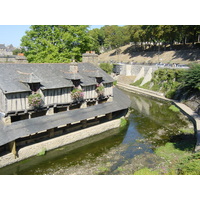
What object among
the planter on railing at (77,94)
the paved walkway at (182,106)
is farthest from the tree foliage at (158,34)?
the planter on railing at (77,94)

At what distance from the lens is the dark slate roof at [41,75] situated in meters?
14.2

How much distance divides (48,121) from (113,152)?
5114mm

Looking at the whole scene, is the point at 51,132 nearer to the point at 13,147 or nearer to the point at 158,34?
the point at 13,147

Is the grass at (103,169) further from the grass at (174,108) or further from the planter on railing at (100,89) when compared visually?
the grass at (174,108)

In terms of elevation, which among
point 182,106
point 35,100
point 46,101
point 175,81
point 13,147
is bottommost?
point 13,147

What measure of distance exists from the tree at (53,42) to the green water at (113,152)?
13.3 m

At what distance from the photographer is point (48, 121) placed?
1530 cm

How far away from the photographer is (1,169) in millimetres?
12633

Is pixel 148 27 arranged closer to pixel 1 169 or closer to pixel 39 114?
pixel 39 114

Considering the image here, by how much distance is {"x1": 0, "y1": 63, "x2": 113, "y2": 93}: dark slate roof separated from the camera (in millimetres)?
14227

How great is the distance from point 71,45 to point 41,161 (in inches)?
801

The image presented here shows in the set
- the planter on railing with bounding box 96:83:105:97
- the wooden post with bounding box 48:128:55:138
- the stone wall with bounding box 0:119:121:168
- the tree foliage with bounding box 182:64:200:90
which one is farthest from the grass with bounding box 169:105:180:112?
the wooden post with bounding box 48:128:55:138

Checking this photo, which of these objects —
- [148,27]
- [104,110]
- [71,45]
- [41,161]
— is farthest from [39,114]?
[148,27]

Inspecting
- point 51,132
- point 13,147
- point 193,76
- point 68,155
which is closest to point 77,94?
point 51,132
